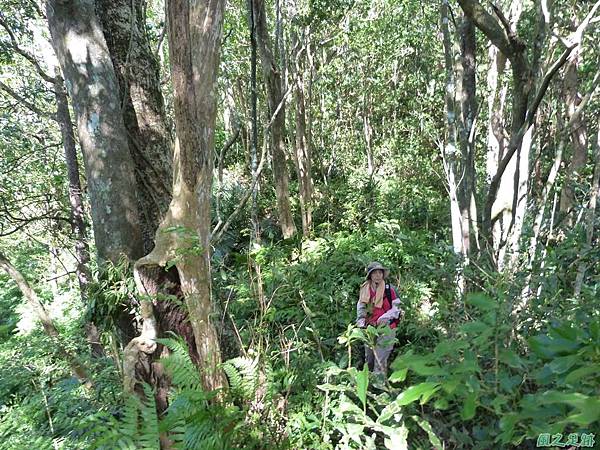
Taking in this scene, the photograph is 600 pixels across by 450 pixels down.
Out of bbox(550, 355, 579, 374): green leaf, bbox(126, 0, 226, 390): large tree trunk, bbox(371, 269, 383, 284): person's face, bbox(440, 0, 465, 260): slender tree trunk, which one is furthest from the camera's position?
bbox(440, 0, 465, 260): slender tree trunk

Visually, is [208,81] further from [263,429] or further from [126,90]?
[263,429]

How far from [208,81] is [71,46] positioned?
1.08m

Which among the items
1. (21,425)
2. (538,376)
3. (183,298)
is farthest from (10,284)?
(538,376)

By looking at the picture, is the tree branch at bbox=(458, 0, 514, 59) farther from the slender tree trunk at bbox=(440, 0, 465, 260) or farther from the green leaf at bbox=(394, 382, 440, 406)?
the green leaf at bbox=(394, 382, 440, 406)

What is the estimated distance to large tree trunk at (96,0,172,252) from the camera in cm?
314

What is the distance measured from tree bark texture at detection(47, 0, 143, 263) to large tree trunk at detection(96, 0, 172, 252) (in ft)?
1.10

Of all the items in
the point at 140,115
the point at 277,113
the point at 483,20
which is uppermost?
the point at 277,113

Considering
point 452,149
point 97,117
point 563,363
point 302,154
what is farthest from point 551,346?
point 302,154

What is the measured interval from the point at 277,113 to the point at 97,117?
570cm

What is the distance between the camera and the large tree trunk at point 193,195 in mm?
2193

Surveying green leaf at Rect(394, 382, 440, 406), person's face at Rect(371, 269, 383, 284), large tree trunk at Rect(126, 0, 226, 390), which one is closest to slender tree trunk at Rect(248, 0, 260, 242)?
person's face at Rect(371, 269, 383, 284)

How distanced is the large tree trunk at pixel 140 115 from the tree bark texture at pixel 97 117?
0.34 metres

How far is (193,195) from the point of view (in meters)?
2.41

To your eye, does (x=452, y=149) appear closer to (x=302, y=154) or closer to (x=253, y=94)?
(x=253, y=94)
